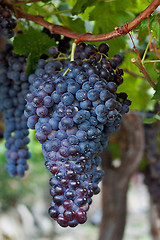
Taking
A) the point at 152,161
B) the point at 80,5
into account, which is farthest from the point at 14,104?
the point at 152,161

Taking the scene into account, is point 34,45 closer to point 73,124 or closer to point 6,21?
point 6,21

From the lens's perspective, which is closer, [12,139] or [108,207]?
[12,139]

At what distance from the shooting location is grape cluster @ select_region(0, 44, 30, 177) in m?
0.80

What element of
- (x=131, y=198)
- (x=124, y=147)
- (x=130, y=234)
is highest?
(x=124, y=147)

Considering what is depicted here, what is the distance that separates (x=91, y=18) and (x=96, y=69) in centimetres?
37

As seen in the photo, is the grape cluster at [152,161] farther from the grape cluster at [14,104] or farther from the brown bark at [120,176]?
the grape cluster at [14,104]

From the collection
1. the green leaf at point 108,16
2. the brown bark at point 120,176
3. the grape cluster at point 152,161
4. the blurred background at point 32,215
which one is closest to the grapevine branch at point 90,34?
the green leaf at point 108,16

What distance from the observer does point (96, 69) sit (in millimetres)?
573

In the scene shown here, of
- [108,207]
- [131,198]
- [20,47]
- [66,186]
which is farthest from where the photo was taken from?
[131,198]

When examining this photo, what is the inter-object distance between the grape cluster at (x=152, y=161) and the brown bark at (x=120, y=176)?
0.74ft

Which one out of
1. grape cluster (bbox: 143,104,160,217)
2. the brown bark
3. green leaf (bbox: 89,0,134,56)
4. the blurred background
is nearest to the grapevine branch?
green leaf (bbox: 89,0,134,56)

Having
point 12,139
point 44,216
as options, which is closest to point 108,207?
point 12,139

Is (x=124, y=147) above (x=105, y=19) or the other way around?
the other way around

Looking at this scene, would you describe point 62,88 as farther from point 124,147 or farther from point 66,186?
point 124,147
